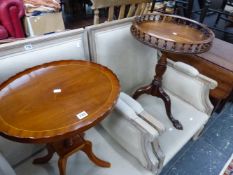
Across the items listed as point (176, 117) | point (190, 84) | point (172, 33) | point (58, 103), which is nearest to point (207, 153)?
point (176, 117)

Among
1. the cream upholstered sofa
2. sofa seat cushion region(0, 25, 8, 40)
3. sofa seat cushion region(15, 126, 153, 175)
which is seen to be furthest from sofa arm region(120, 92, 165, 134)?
sofa seat cushion region(0, 25, 8, 40)

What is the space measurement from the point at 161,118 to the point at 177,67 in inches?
13.9

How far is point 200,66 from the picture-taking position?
1438mm

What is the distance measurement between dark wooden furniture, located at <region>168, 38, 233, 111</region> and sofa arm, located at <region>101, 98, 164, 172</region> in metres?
0.76

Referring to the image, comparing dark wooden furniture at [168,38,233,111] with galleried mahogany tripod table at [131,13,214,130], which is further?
dark wooden furniture at [168,38,233,111]

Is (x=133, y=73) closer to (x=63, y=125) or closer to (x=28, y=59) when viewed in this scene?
(x=28, y=59)

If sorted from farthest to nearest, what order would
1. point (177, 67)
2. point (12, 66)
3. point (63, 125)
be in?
1. point (177, 67)
2. point (12, 66)
3. point (63, 125)

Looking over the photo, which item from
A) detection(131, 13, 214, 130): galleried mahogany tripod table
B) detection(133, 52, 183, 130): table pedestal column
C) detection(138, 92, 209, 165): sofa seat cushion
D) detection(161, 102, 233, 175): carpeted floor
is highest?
detection(131, 13, 214, 130): galleried mahogany tripod table

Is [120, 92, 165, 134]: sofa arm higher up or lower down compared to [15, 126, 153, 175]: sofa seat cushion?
higher up

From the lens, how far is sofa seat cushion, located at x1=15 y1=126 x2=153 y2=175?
95cm

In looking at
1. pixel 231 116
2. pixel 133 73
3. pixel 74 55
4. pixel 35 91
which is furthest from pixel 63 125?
pixel 231 116

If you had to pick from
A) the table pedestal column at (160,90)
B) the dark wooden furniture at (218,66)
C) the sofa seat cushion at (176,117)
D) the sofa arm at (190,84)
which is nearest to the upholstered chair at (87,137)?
the sofa seat cushion at (176,117)

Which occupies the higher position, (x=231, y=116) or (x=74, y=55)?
(x=74, y=55)

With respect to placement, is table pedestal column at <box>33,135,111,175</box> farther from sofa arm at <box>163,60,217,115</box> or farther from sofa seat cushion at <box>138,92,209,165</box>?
sofa arm at <box>163,60,217,115</box>
